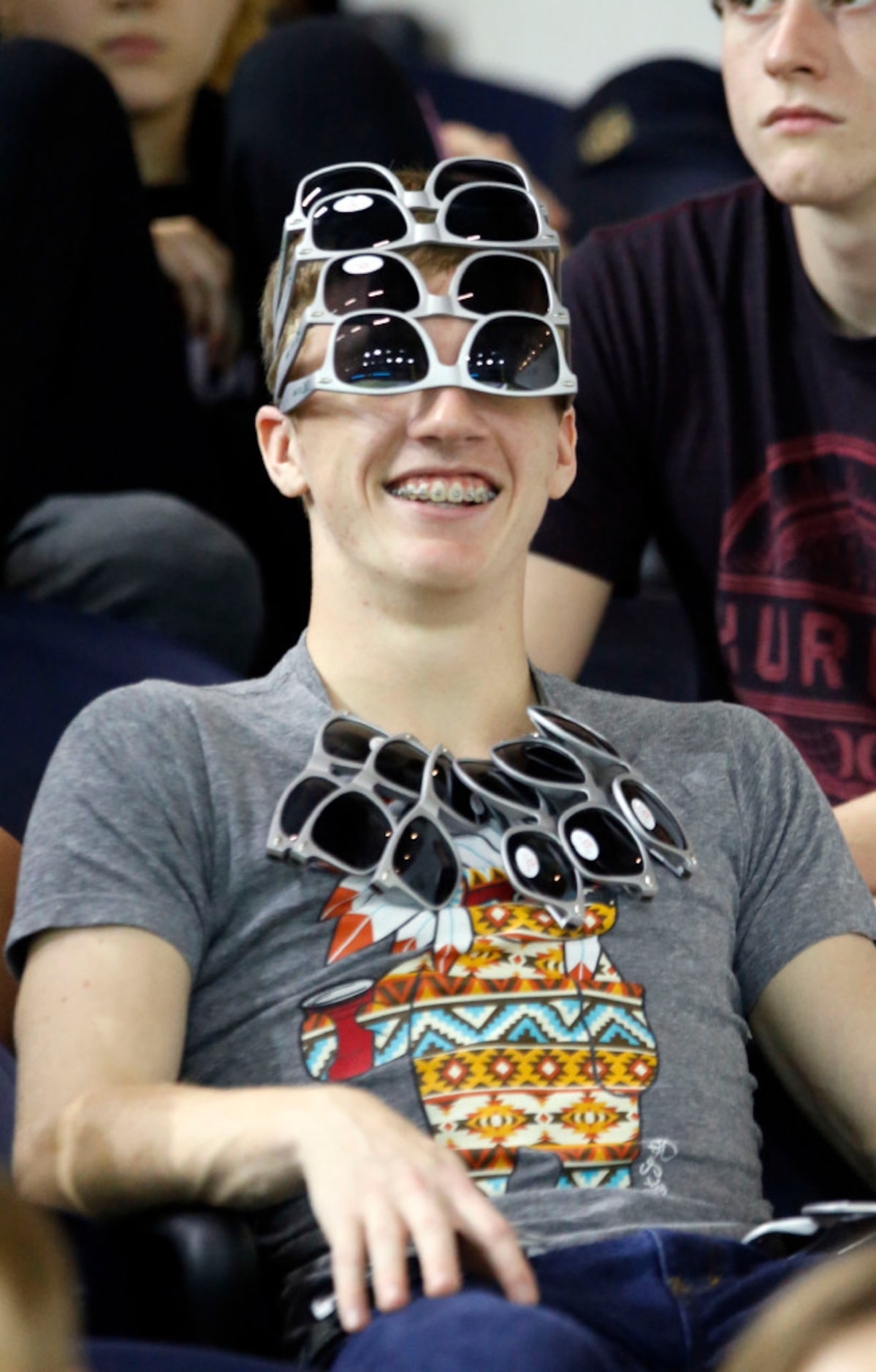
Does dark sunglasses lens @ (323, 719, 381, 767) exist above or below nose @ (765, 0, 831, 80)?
below

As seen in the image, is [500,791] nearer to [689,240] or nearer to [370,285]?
[370,285]

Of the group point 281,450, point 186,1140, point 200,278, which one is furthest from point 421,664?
point 200,278

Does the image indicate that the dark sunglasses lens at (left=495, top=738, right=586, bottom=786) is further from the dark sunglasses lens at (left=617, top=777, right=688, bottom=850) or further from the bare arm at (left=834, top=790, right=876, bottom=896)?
the bare arm at (left=834, top=790, right=876, bottom=896)

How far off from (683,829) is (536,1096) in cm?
25

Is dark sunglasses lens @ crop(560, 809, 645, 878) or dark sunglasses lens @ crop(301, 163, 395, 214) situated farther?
dark sunglasses lens @ crop(301, 163, 395, 214)

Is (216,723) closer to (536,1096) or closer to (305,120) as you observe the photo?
(536,1096)

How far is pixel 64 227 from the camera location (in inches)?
79.6

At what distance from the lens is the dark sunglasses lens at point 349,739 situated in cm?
129

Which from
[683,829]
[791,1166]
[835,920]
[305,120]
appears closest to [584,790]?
[683,829]

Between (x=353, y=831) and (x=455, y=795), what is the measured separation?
80 mm

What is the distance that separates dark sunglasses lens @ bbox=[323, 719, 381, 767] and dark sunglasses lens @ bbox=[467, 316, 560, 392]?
0.80 feet

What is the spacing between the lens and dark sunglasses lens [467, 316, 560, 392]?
1.34 m

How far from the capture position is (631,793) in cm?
133

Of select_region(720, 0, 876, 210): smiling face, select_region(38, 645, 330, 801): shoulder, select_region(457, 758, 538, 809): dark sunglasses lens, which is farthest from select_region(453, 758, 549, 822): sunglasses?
select_region(720, 0, 876, 210): smiling face
